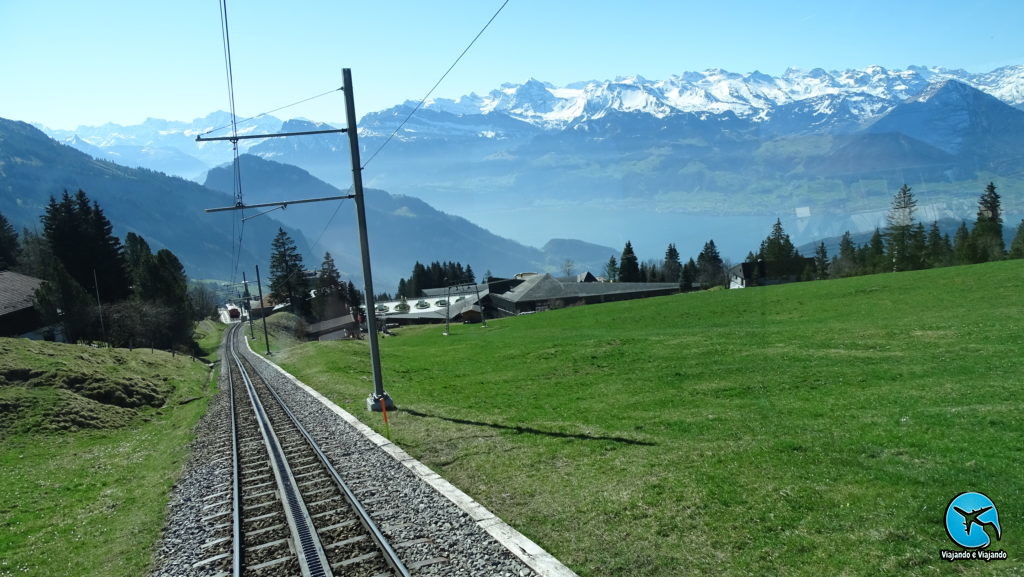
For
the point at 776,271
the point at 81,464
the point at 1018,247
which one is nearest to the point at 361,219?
the point at 81,464

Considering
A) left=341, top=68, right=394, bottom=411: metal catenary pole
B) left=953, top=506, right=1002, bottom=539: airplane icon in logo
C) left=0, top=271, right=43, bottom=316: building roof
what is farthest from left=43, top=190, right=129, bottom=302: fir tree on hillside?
left=953, top=506, right=1002, bottom=539: airplane icon in logo

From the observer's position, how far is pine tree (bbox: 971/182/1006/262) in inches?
3750

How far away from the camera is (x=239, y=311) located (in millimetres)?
187125

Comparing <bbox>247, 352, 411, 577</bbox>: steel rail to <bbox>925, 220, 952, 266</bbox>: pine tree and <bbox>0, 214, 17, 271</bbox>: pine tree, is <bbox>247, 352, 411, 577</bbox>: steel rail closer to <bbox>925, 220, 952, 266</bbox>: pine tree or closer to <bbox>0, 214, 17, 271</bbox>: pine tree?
<bbox>0, 214, 17, 271</bbox>: pine tree

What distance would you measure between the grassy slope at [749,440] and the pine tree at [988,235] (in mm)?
78048

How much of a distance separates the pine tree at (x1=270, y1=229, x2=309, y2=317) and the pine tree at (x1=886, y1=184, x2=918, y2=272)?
123200mm

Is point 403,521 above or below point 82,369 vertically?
below

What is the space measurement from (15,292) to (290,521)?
70.6m

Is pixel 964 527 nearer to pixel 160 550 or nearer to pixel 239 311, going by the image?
pixel 160 550

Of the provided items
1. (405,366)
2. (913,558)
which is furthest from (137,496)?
(405,366)

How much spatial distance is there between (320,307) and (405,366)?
101 meters

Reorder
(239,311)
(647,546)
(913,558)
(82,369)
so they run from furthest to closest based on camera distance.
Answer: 1. (239,311)
2. (82,369)
3. (647,546)
4. (913,558)

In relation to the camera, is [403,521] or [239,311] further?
[239,311]

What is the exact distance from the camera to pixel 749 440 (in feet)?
46.3
